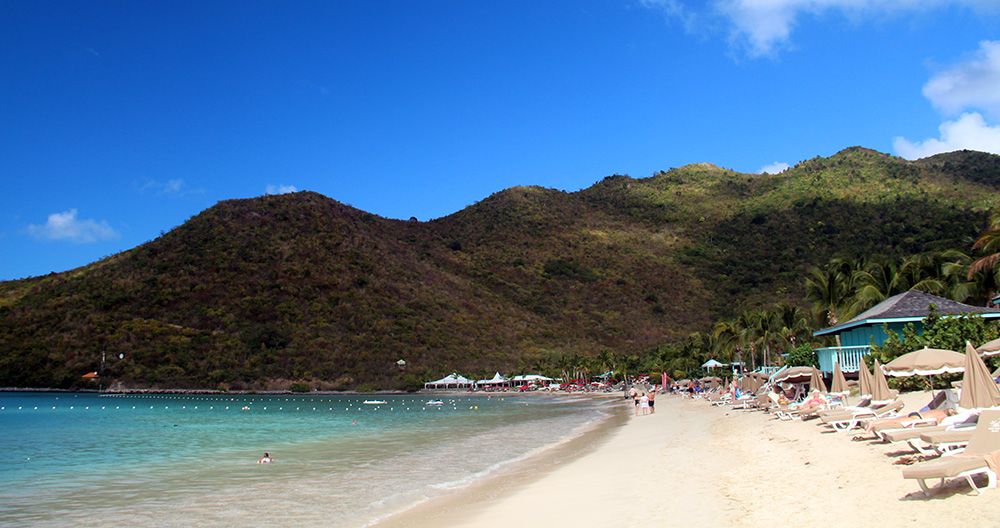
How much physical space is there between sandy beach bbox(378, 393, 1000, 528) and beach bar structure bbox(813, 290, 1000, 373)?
9109mm

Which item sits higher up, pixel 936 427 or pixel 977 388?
pixel 977 388

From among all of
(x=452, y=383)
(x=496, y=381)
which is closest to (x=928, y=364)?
(x=452, y=383)

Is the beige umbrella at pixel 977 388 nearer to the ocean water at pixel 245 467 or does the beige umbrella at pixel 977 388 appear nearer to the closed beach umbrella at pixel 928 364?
the closed beach umbrella at pixel 928 364

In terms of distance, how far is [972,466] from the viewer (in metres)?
6.95

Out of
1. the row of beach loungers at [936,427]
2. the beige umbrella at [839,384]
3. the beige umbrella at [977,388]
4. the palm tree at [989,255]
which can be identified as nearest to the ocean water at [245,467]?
the row of beach loungers at [936,427]

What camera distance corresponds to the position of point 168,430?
30828 mm

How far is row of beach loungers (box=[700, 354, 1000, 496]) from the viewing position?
696cm

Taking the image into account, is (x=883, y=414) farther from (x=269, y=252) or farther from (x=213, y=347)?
(x=269, y=252)

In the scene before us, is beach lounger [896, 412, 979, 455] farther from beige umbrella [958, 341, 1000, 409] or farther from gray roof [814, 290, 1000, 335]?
gray roof [814, 290, 1000, 335]

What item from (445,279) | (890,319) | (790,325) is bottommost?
(890,319)

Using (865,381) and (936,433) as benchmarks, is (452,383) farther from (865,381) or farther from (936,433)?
(936,433)

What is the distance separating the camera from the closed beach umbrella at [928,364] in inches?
616

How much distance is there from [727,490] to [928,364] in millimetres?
8819

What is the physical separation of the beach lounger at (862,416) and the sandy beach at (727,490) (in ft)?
1.39
